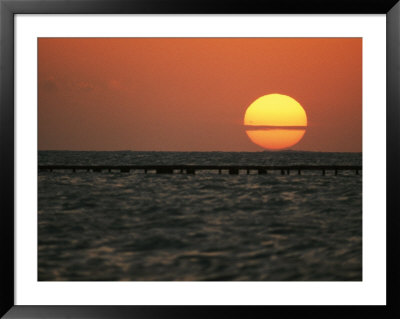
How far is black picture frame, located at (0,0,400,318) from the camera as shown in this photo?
302 centimetres

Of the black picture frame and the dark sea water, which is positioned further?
the dark sea water

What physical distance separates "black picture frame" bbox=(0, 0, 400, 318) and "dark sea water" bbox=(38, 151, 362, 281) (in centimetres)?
40

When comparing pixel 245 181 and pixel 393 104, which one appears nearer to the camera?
pixel 393 104

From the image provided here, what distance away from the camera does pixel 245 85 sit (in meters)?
38.5

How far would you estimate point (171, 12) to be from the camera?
310 cm

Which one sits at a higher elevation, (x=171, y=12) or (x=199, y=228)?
(x=171, y=12)

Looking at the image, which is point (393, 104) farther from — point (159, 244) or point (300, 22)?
point (159, 244)

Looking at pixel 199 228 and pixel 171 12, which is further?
pixel 199 228

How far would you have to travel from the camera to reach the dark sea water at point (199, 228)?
24.2 ft

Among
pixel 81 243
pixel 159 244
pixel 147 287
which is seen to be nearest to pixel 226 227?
pixel 159 244

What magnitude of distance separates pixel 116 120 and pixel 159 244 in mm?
28480

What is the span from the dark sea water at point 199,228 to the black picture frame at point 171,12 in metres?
0.40

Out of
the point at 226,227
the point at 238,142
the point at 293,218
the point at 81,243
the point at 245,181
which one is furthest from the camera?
the point at 238,142

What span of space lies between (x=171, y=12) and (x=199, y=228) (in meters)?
11.6
